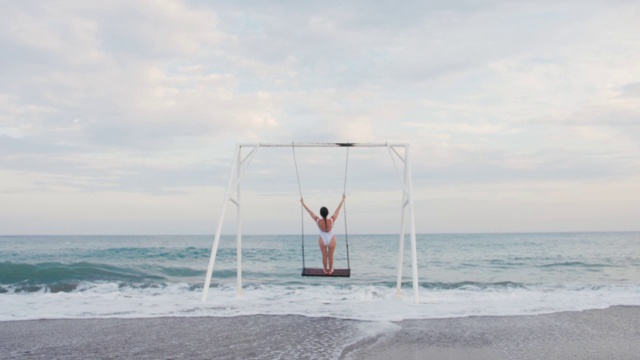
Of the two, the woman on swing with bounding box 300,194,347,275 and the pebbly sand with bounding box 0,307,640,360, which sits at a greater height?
the woman on swing with bounding box 300,194,347,275

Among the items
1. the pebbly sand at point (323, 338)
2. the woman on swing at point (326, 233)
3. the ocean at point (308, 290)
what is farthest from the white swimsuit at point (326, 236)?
the pebbly sand at point (323, 338)

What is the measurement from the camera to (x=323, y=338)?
25.0ft

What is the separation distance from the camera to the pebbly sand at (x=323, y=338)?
6.70 m

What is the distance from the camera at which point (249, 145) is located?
11.5 metres

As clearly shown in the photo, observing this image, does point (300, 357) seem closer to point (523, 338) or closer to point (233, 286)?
point (523, 338)

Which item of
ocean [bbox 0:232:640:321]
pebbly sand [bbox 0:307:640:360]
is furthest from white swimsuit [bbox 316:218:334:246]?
pebbly sand [bbox 0:307:640:360]

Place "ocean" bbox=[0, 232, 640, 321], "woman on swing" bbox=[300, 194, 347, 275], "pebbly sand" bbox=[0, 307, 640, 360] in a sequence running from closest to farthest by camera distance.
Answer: "pebbly sand" bbox=[0, 307, 640, 360]
"ocean" bbox=[0, 232, 640, 321]
"woman on swing" bbox=[300, 194, 347, 275]

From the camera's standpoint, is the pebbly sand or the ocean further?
the ocean

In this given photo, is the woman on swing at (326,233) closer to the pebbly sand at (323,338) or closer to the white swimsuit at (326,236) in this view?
the white swimsuit at (326,236)

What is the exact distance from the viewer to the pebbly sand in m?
6.70

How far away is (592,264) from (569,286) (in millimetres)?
12705

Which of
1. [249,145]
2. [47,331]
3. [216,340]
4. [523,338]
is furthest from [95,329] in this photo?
[523,338]

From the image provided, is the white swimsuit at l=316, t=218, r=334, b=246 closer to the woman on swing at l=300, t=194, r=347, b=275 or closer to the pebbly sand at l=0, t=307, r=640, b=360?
the woman on swing at l=300, t=194, r=347, b=275

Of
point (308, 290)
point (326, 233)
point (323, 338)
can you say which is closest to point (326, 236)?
point (326, 233)
